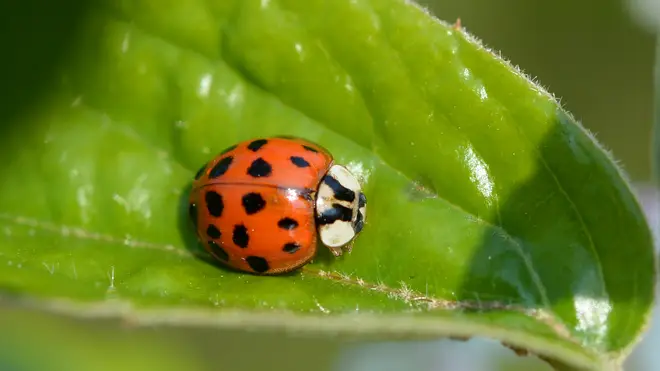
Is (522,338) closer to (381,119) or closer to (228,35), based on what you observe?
(381,119)

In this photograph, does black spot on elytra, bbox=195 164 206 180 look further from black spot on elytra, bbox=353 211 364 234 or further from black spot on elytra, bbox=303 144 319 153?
black spot on elytra, bbox=353 211 364 234

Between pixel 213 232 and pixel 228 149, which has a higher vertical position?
pixel 228 149

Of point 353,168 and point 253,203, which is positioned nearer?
point 353,168

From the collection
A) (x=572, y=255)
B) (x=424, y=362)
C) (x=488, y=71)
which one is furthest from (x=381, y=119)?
(x=424, y=362)

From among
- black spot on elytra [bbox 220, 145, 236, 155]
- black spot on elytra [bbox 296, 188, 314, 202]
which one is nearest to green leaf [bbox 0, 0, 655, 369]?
black spot on elytra [bbox 220, 145, 236, 155]

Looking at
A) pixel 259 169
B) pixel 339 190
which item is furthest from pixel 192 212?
pixel 339 190

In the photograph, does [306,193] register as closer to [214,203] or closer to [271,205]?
[271,205]
